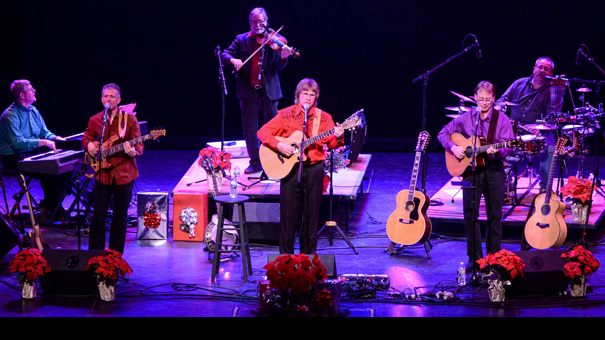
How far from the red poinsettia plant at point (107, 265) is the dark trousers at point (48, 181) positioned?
10.7 ft

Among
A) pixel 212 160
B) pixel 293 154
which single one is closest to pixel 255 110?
pixel 212 160

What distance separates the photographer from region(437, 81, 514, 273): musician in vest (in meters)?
6.69

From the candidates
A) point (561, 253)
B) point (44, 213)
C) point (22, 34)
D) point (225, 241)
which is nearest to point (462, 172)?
point (561, 253)

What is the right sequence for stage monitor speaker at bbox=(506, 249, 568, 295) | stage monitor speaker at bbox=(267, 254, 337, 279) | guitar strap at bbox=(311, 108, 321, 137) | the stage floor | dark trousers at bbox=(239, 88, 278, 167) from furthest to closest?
1. dark trousers at bbox=(239, 88, 278, 167)
2. guitar strap at bbox=(311, 108, 321, 137)
3. stage monitor speaker at bbox=(267, 254, 337, 279)
4. stage monitor speaker at bbox=(506, 249, 568, 295)
5. the stage floor

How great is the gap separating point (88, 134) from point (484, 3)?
8481mm

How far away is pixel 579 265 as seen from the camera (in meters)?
6.11

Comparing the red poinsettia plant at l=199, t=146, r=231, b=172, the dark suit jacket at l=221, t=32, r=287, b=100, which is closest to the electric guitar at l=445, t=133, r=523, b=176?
the dark suit jacket at l=221, t=32, r=287, b=100

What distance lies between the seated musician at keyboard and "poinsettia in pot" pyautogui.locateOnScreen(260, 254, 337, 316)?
442 centimetres

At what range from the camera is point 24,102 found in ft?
30.7

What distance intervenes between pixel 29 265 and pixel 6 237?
130 centimetres

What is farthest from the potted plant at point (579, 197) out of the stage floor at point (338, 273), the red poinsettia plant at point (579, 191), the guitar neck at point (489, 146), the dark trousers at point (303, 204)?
the dark trousers at point (303, 204)

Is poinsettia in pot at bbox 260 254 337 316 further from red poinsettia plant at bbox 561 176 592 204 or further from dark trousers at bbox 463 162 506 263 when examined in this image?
red poinsettia plant at bbox 561 176 592 204
